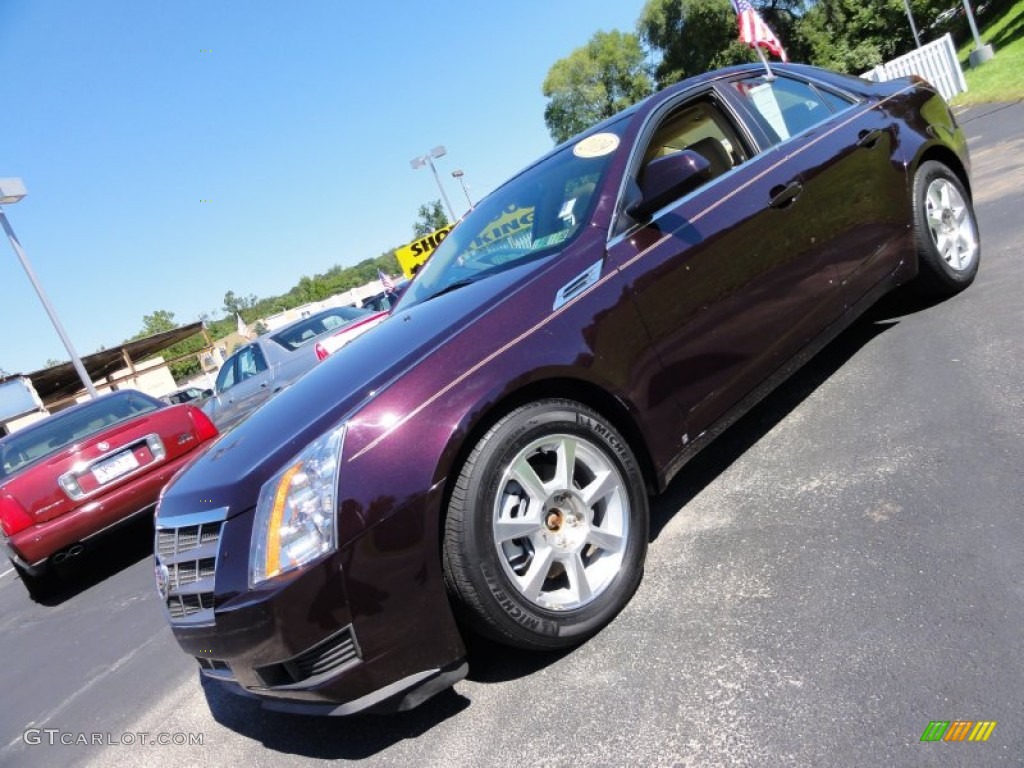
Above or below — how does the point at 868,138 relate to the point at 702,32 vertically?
below

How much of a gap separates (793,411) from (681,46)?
54202 millimetres

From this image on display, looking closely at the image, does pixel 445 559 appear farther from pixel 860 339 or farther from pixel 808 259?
pixel 860 339

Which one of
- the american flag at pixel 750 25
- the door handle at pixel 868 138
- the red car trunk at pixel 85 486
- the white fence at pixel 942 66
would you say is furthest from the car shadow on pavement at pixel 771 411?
the white fence at pixel 942 66

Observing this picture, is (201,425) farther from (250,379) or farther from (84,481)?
(250,379)

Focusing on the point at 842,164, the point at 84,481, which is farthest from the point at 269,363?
the point at 842,164

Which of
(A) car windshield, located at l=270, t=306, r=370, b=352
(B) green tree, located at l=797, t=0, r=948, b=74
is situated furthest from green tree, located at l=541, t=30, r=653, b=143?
(A) car windshield, located at l=270, t=306, r=370, b=352

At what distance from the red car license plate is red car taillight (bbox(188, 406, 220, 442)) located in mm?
540

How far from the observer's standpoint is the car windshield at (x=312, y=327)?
33.3ft

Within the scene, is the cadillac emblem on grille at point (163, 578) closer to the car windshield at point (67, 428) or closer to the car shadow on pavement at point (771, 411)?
the car shadow on pavement at point (771, 411)

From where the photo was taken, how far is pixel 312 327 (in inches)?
417

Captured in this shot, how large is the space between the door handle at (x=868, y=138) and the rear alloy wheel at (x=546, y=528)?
2401 millimetres

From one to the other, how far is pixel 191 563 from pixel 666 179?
7.02 feet

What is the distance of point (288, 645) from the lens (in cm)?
205

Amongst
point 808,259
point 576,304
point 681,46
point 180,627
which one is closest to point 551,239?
point 576,304
